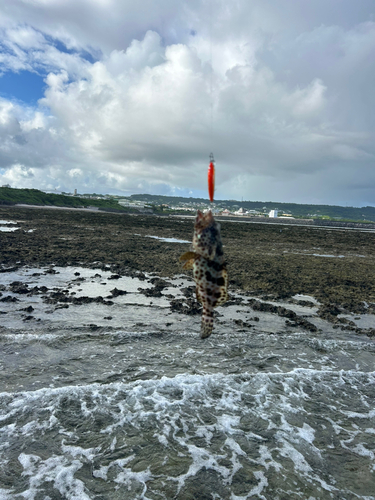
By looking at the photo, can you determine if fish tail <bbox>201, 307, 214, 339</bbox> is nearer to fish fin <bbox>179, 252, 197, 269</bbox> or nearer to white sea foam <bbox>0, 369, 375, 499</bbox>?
→ fish fin <bbox>179, 252, 197, 269</bbox>

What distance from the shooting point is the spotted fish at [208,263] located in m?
3.64

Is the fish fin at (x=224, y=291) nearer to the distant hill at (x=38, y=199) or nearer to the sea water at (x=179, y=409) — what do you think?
the sea water at (x=179, y=409)

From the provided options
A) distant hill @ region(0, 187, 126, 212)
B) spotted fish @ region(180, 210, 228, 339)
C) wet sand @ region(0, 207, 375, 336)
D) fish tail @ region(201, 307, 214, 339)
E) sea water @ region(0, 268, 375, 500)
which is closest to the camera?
spotted fish @ region(180, 210, 228, 339)

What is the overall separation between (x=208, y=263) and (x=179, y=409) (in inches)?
234

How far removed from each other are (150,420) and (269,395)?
341 cm

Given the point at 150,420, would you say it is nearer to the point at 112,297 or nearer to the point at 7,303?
the point at 112,297

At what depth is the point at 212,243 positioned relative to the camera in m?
3.64

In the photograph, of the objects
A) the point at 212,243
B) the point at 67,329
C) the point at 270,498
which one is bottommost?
the point at 270,498

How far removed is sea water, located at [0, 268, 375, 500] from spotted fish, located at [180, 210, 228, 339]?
4368 mm

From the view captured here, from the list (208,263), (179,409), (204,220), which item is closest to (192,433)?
(179,409)

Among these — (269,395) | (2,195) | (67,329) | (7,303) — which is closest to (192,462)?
(269,395)

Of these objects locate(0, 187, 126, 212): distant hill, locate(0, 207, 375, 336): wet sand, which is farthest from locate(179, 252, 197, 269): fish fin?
locate(0, 187, 126, 212): distant hill

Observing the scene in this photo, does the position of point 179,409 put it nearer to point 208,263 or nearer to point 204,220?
point 208,263

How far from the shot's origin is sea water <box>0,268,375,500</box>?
20.2ft
